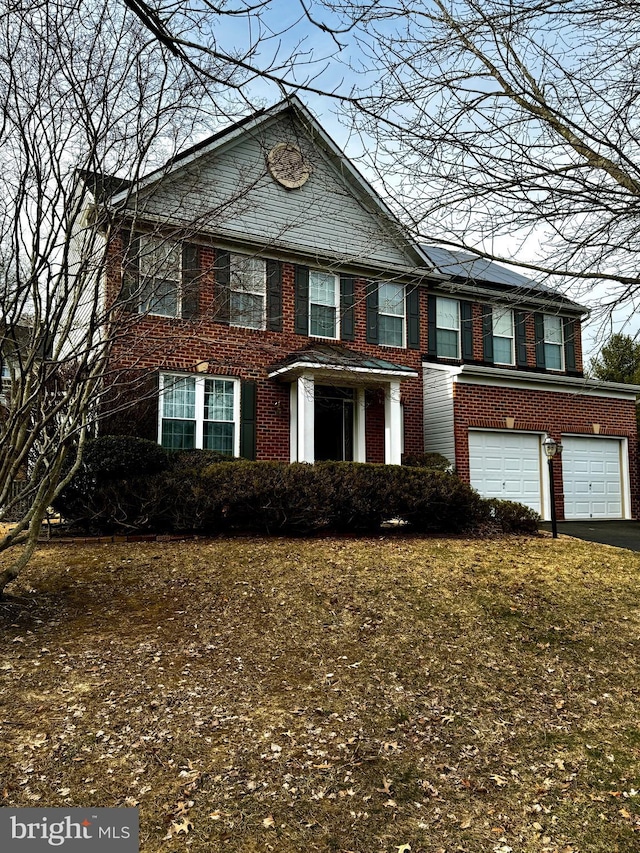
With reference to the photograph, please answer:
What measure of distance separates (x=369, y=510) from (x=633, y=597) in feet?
12.3

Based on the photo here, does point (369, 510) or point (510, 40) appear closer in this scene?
point (510, 40)

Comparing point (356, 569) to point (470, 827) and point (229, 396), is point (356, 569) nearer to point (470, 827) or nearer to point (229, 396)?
point (470, 827)

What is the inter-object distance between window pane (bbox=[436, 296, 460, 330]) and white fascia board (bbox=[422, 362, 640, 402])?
120 cm

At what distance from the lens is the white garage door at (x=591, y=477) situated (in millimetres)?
13727

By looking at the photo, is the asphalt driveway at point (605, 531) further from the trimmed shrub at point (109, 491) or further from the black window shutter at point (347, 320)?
the trimmed shrub at point (109, 491)

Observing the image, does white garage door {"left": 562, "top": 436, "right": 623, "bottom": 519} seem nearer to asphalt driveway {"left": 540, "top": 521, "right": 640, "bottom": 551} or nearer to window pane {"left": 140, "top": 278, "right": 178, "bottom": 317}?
asphalt driveway {"left": 540, "top": 521, "right": 640, "bottom": 551}

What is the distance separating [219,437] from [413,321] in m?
5.31

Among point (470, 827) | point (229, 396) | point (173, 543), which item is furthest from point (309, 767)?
point (229, 396)

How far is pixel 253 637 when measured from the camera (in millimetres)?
5008

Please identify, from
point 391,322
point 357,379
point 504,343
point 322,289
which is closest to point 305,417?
point 357,379

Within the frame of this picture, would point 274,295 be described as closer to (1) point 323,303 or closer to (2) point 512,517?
(1) point 323,303

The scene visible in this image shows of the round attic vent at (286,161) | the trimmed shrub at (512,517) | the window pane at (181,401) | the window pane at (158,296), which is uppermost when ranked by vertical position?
the round attic vent at (286,161)

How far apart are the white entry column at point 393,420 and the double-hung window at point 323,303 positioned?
1.78 metres

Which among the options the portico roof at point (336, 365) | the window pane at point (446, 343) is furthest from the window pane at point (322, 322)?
the window pane at point (446, 343)
